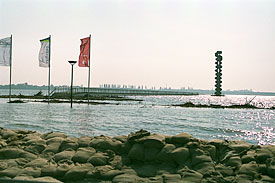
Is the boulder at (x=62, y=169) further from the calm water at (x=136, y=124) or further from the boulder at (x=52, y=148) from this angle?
the calm water at (x=136, y=124)

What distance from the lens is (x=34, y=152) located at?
7.00m

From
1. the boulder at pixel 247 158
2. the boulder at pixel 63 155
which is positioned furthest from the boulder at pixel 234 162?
the boulder at pixel 63 155

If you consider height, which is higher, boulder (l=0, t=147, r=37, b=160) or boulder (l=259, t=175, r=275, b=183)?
boulder (l=0, t=147, r=37, b=160)

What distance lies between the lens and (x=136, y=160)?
21.7ft

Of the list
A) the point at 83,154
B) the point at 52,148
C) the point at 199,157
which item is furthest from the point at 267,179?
the point at 52,148

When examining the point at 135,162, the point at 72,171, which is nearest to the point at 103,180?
the point at 72,171

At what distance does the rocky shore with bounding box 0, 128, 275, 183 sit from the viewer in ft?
18.4

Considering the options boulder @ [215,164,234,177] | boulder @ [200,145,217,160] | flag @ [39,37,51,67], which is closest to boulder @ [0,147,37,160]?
boulder @ [200,145,217,160]

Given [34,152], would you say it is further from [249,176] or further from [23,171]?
[249,176]

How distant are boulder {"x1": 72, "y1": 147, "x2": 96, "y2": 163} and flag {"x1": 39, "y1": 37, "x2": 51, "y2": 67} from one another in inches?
1067

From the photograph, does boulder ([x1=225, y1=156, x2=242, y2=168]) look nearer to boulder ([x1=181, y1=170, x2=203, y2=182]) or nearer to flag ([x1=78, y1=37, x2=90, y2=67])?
boulder ([x1=181, y1=170, x2=203, y2=182])

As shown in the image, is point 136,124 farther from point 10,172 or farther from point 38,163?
point 10,172

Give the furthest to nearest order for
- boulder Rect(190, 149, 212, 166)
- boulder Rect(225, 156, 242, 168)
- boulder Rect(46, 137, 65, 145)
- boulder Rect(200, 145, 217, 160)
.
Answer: boulder Rect(46, 137, 65, 145) < boulder Rect(200, 145, 217, 160) < boulder Rect(190, 149, 212, 166) < boulder Rect(225, 156, 242, 168)

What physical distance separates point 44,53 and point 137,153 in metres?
28.6
